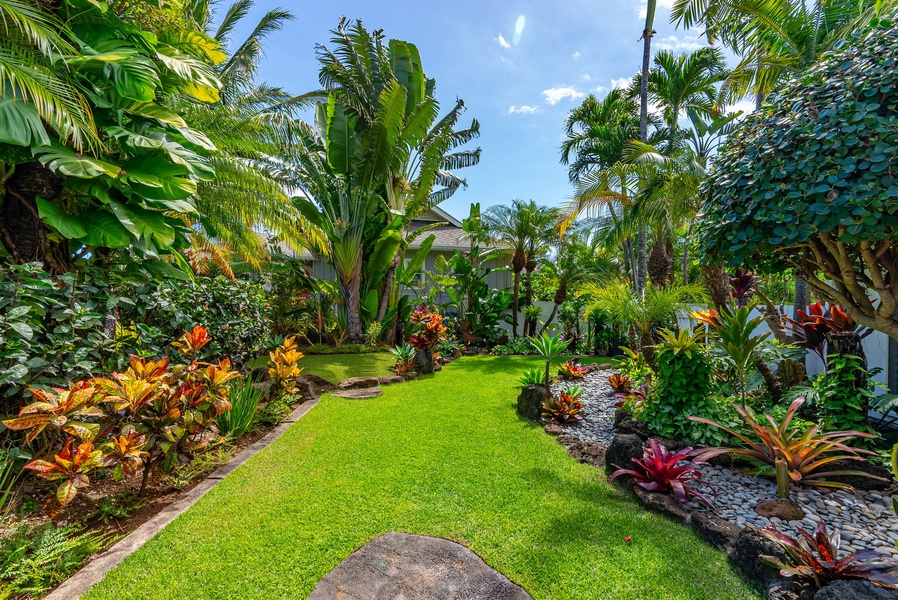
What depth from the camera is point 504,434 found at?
4988 millimetres

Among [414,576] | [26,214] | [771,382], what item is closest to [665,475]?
[414,576]

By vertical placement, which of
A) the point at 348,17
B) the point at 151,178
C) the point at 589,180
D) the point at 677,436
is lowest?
the point at 677,436

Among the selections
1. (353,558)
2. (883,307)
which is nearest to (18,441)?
(353,558)

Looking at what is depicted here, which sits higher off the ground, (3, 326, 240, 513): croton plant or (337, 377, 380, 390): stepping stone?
(3, 326, 240, 513): croton plant

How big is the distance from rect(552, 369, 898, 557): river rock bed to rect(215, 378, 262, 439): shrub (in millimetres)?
4842

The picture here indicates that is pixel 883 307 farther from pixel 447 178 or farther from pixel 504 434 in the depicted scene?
pixel 447 178

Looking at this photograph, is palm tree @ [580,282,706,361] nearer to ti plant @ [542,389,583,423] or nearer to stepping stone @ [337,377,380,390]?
ti plant @ [542,389,583,423]

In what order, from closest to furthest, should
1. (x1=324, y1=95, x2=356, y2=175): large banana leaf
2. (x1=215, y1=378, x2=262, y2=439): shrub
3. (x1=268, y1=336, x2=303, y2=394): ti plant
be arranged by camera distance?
(x1=215, y1=378, x2=262, y2=439): shrub
(x1=268, y1=336, x2=303, y2=394): ti plant
(x1=324, y1=95, x2=356, y2=175): large banana leaf

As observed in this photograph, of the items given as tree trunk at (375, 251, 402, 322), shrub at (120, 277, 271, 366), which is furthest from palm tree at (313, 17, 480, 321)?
shrub at (120, 277, 271, 366)

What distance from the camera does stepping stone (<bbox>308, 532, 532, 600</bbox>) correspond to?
225 cm

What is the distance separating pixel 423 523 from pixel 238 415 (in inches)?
116

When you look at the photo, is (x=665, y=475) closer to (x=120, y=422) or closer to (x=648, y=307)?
(x=648, y=307)

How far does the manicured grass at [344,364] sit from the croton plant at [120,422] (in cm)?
418

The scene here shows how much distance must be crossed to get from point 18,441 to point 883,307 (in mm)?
7041
